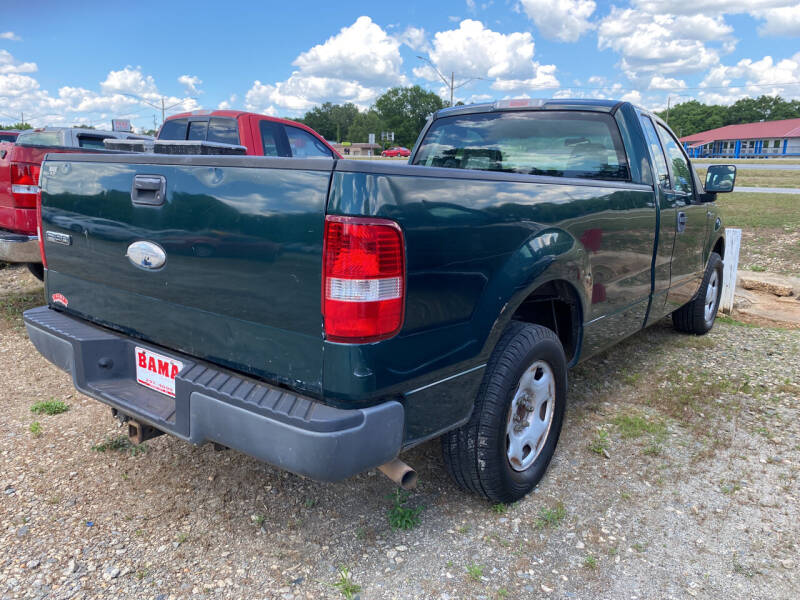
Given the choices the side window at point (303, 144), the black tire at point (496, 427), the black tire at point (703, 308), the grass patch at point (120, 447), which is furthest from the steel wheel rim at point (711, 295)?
the grass patch at point (120, 447)

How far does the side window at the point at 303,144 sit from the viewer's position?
775 centimetres

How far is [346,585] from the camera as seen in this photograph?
7.70ft

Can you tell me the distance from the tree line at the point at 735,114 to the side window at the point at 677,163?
324 feet

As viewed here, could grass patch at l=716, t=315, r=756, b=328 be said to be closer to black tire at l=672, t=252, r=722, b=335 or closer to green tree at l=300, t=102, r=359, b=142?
black tire at l=672, t=252, r=722, b=335

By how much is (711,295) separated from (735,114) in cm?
10536

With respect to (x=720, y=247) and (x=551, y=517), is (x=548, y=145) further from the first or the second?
(x=720, y=247)

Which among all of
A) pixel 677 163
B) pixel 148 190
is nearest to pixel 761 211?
pixel 677 163

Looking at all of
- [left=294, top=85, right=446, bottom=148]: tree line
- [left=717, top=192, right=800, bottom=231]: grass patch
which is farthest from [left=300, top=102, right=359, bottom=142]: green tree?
[left=717, top=192, right=800, bottom=231]: grass patch

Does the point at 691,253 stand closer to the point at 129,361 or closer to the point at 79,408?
the point at 129,361

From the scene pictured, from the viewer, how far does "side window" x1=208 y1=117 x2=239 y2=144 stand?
727 cm

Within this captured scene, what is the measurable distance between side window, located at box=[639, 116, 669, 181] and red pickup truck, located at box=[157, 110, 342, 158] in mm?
3937

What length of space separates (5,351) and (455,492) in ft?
13.3

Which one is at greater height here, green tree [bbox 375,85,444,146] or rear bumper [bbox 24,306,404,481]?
green tree [bbox 375,85,444,146]

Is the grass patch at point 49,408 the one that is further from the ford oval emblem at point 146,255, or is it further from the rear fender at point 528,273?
the rear fender at point 528,273
